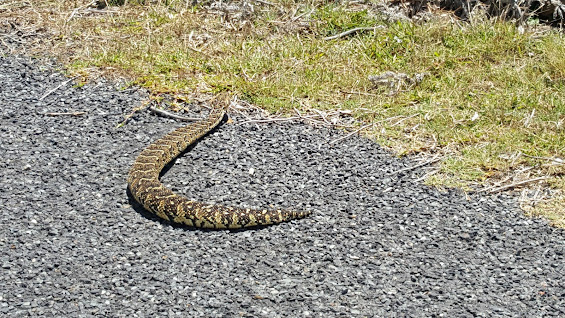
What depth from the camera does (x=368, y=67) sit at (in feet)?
32.1

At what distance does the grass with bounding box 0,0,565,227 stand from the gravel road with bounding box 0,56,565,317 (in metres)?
0.64

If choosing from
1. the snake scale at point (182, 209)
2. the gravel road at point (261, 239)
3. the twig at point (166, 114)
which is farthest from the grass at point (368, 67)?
the snake scale at point (182, 209)

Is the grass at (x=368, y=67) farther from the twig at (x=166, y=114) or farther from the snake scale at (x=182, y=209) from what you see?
the snake scale at (x=182, y=209)

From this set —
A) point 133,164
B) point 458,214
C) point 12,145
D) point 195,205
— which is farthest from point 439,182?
point 12,145

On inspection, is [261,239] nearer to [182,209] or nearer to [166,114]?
[182,209]

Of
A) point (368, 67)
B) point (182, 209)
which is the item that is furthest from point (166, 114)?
point (368, 67)

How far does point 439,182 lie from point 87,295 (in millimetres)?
3602

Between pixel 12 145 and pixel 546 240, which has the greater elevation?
pixel 546 240

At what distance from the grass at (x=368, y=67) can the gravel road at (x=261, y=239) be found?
640 mm

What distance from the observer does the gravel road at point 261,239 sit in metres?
5.61

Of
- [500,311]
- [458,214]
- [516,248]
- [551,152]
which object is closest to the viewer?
[500,311]

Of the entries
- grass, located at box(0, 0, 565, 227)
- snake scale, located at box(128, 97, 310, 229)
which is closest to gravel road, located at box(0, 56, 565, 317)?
snake scale, located at box(128, 97, 310, 229)

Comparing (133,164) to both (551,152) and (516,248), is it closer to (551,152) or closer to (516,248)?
(516,248)

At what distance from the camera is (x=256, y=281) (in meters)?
5.84
